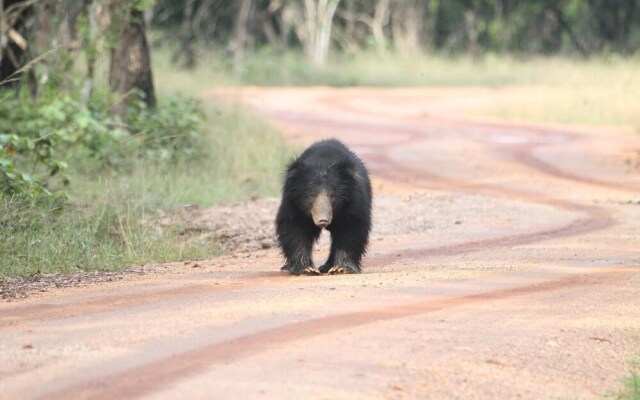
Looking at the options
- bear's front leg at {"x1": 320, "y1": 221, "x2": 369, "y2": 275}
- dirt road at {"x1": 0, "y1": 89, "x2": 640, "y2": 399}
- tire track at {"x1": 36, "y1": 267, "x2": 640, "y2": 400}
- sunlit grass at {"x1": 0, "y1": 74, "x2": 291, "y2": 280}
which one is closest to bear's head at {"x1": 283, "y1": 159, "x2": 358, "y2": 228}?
bear's front leg at {"x1": 320, "y1": 221, "x2": 369, "y2": 275}

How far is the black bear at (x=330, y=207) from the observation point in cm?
1016

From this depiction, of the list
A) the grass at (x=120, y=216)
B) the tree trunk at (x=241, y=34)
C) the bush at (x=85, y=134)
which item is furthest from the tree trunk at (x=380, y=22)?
the grass at (x=120, y=216)

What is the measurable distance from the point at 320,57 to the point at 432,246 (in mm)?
37524

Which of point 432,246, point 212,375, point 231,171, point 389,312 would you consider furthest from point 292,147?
point 212,375

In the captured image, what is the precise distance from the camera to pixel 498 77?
144 ft

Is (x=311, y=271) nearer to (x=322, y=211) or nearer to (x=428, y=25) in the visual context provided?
(x=322, y=211)

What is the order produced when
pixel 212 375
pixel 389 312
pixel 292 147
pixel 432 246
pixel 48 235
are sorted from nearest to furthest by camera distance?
pixel 212 375
pixel 389 312
pixel 48 235
pixel 432 246
pixel 292 147

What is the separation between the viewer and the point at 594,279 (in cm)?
1030

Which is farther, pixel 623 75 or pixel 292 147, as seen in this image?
pixel 623 75

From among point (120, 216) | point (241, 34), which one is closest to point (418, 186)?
point (120, 216)

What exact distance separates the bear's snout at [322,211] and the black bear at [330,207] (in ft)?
0.03

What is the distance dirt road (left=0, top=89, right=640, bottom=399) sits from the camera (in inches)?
254

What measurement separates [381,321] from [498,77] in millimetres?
36533

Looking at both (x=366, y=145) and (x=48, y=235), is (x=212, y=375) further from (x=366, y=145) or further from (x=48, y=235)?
(x=366, y=145)
